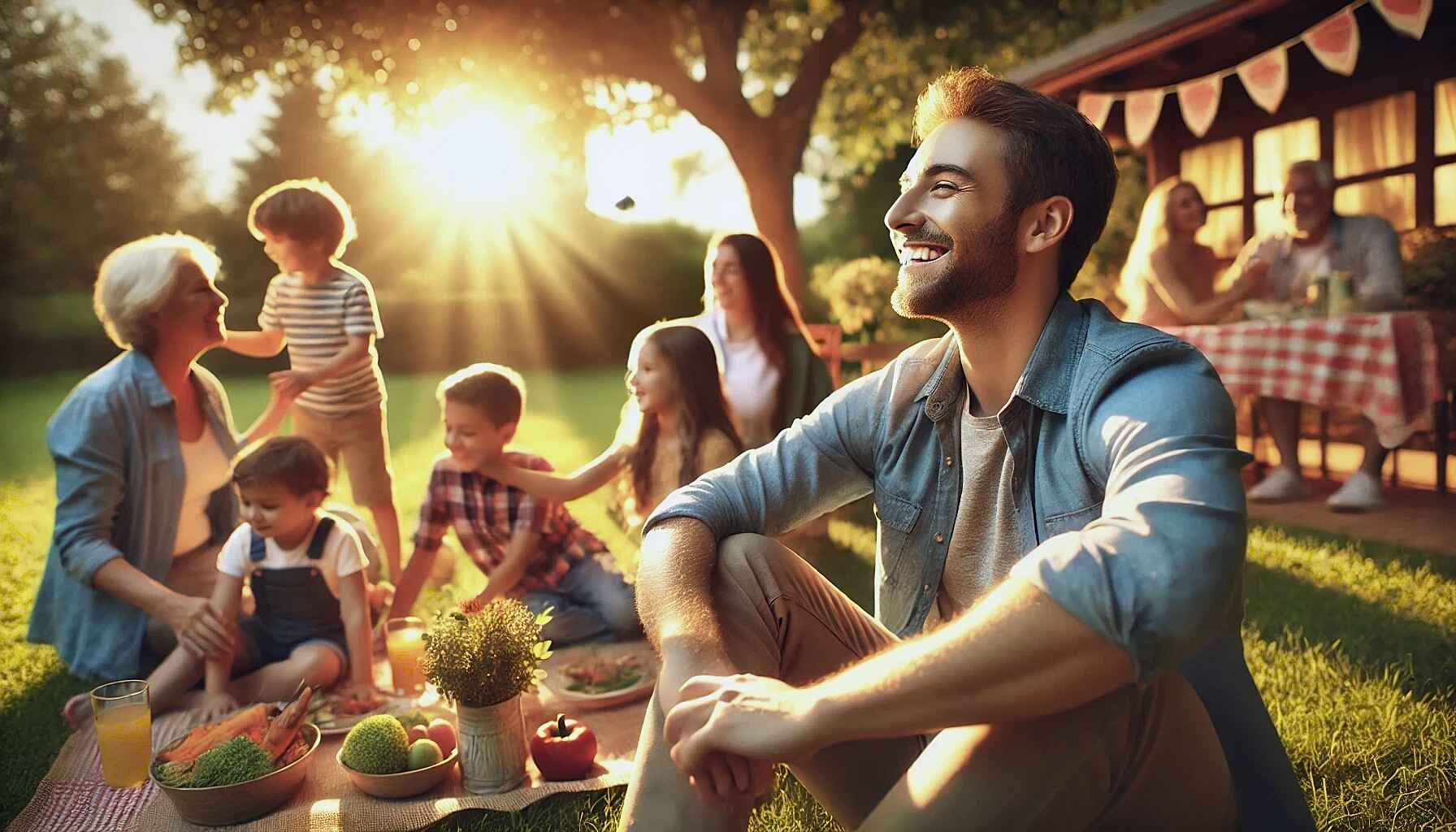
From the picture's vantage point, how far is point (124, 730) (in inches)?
107

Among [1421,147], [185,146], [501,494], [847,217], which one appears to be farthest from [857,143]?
[185,146]

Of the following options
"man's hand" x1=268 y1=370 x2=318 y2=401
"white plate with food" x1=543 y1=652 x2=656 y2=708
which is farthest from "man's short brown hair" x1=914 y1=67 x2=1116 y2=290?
"man's hand" x1=268 y1=370 x2=318 y2=401

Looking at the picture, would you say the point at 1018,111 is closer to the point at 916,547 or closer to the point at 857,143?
the point at 916,547

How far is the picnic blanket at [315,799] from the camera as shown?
99.0 inches

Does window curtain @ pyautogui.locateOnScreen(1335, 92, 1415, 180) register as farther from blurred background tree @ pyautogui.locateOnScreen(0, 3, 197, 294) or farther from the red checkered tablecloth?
blurred background tree @ pyautogui.locateOnScreen(0, 3, 197, 294)

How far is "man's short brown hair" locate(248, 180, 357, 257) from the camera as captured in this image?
439cm

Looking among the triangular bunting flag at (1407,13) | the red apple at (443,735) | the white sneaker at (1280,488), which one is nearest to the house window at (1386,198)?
the triangular bunting flag at (1407,13)

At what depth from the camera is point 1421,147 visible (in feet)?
22.3

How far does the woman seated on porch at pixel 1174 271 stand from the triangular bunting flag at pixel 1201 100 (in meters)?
0.89

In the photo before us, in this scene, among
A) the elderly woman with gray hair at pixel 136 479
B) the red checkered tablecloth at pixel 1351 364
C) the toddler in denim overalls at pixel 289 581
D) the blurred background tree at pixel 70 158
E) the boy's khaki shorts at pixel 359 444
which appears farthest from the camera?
the blurred background tree at pixel 70 158

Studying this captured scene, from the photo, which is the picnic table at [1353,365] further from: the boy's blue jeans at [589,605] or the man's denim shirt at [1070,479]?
the man's denim shirt at [1070,479]

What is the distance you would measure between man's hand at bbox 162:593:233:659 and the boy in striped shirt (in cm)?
137

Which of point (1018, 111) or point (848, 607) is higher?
point (1018, 111)

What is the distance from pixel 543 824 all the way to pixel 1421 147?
22.7 feet
